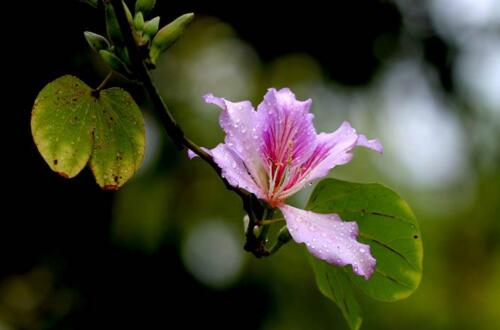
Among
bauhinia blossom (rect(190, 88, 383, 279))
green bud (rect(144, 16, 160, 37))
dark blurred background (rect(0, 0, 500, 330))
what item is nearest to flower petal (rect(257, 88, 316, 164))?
bauhinia blossom (rect(190, 88, 383, 279))

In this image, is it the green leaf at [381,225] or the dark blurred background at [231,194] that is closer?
the green leaf at [381,225]

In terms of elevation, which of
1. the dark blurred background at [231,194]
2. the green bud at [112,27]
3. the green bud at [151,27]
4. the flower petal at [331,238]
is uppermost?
the green bud at [112,27]

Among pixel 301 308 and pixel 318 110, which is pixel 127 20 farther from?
pixel 301 308

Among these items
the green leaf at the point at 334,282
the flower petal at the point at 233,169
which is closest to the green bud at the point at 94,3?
the flower petal at the point at 233,169

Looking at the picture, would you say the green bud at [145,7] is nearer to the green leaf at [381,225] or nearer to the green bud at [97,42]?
the green bud at [97,42]

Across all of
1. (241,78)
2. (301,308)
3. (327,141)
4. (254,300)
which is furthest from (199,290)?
(327,141)

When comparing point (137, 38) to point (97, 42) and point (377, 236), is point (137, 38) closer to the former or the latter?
point (97, 42)

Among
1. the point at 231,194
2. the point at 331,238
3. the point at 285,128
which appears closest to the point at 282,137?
the point at 285,128
